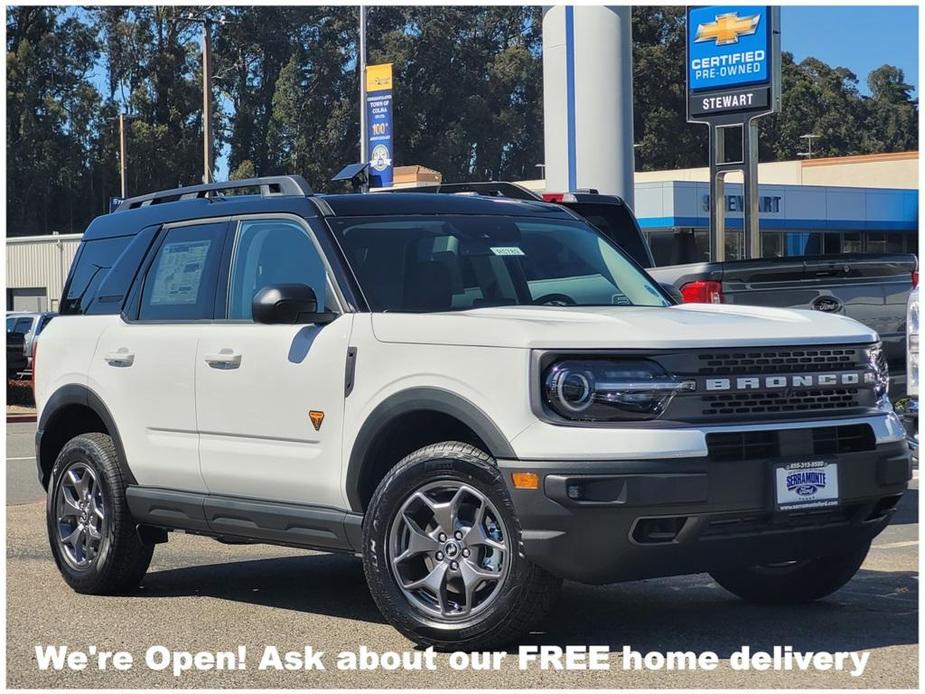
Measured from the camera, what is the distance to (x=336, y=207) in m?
7.02

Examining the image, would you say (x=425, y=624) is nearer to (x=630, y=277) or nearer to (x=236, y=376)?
(x=236, y=376)

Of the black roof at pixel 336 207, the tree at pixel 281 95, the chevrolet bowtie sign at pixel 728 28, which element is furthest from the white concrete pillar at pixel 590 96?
the tree at pixel 281 95

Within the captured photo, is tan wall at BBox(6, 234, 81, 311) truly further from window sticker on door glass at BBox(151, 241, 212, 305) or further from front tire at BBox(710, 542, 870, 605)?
front tire at BBox(710, 542, 870, 605)

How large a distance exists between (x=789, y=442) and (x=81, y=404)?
388cm

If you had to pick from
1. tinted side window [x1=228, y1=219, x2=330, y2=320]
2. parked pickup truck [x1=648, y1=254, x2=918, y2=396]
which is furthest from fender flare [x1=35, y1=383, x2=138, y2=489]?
parked pickup truck [x1=648, y1=254, x2=918, y2=396]

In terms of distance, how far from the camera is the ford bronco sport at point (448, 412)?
5.67m

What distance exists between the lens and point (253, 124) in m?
92.6

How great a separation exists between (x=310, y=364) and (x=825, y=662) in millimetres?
2442

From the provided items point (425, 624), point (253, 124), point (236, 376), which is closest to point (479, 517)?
point (425, 624)

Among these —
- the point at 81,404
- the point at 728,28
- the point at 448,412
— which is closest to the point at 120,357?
the point at 81,404

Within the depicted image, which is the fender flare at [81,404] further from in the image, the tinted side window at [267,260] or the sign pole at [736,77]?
the sign pole at [736,77]

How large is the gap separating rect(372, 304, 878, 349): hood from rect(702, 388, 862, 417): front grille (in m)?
0.20

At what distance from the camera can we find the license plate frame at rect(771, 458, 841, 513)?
5793 millimetres

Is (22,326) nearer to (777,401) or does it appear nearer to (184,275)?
(184,275)
